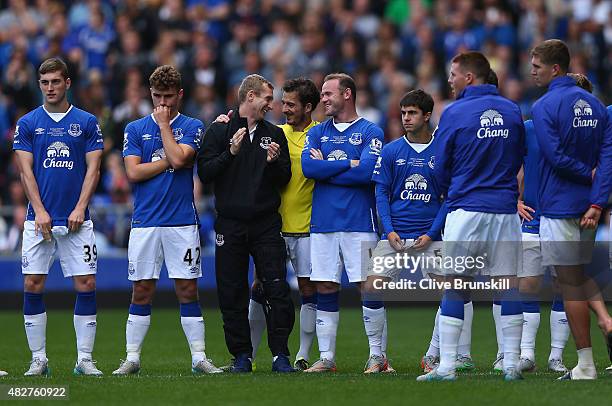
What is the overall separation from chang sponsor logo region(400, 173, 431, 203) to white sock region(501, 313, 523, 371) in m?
1.61

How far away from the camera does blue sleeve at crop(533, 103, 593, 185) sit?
34.6ft

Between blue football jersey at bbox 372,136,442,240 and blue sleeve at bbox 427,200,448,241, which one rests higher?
blue football jersey at bbox 372,136,442,240

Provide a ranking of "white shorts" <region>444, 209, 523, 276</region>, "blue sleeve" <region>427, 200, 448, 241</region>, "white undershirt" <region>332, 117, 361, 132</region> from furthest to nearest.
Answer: "white undershirt" <region>332, 117, 361, 132</region> < "blue sleeve" <region>427, 200, 448, 241</region> < "white shorts" <region>444, 209, 523, 276</region>

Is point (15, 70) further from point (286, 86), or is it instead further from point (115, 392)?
point (115, 392)

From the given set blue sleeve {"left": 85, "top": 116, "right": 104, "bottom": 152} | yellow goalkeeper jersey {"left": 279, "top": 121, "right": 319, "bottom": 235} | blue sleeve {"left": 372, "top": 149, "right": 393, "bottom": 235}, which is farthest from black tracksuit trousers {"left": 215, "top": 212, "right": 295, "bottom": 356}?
blue sleeve {"left": 85, "top": 116, "right": 104, "bottom": 152}

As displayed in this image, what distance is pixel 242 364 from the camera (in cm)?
A: 1171

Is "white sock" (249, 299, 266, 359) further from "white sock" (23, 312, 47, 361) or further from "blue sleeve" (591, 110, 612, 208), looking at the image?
"blue sleeve" (591, 110, 612, 208)

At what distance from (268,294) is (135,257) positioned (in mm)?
1250

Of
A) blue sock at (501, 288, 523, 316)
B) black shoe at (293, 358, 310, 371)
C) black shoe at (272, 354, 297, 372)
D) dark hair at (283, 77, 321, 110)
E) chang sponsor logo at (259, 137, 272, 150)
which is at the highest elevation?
dark hair at (283, 77, 321, 110)

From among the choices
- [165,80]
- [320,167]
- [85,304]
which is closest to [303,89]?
[320,167]

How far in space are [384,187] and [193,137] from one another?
1803 mm

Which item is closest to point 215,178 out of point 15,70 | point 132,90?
point 132,90

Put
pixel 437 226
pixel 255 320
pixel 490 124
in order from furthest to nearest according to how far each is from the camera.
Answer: pixel 255 320, pixel 437 226, pixel 490 124

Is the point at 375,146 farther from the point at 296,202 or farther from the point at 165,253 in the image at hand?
the point at 165,253
